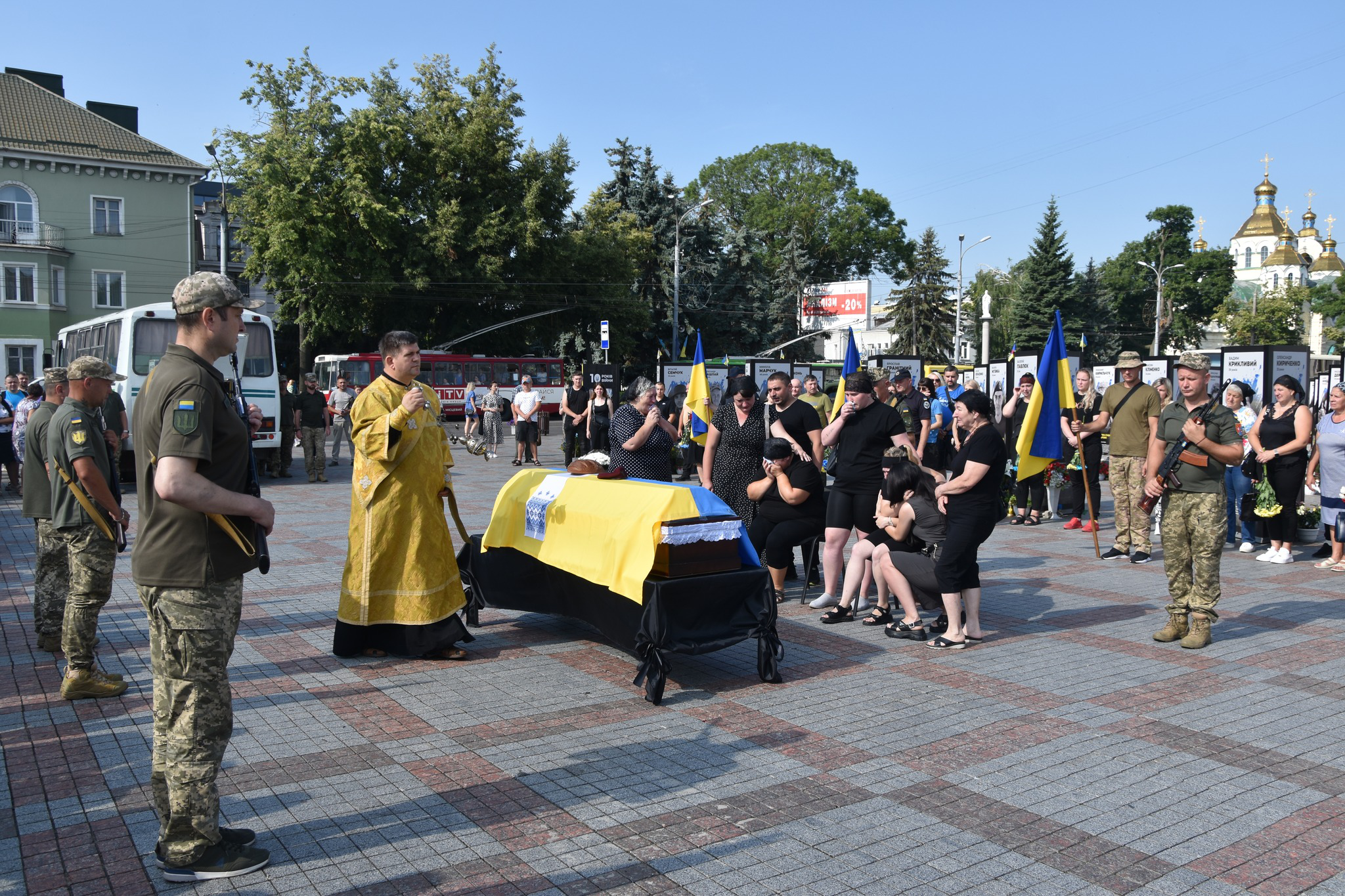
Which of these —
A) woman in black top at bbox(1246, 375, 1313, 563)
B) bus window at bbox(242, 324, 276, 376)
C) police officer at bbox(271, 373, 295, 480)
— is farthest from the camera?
police officer at bbox(271, 373, 295, 480)

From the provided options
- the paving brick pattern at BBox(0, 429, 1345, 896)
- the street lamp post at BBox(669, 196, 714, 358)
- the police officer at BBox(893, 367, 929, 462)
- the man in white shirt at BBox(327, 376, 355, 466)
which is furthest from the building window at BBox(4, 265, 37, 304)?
the paving brick pattern at BBox(0, 429, 1345, 896)

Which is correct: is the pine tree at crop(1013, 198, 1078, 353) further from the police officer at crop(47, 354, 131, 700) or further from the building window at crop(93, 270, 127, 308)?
the police officer at crop(47, 354, 131, 700)

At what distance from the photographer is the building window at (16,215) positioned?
4609cm

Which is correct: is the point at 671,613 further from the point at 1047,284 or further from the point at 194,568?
the point at 1047,284

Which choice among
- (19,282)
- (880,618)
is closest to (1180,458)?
(880,618)

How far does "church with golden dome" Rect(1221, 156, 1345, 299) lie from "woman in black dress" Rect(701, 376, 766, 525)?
131364 millimetres

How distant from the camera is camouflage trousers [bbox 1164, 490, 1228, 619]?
7.04 metres

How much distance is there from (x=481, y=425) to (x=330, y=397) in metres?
8.38

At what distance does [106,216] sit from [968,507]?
51.6 metres

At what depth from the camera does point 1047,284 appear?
212 feet

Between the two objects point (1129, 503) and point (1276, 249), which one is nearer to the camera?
point (1129, 503)

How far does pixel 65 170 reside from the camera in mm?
47062

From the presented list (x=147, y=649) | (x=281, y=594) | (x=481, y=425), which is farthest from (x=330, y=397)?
(x=147, y=649)

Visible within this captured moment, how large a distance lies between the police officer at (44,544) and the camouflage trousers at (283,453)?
13.3 meters
